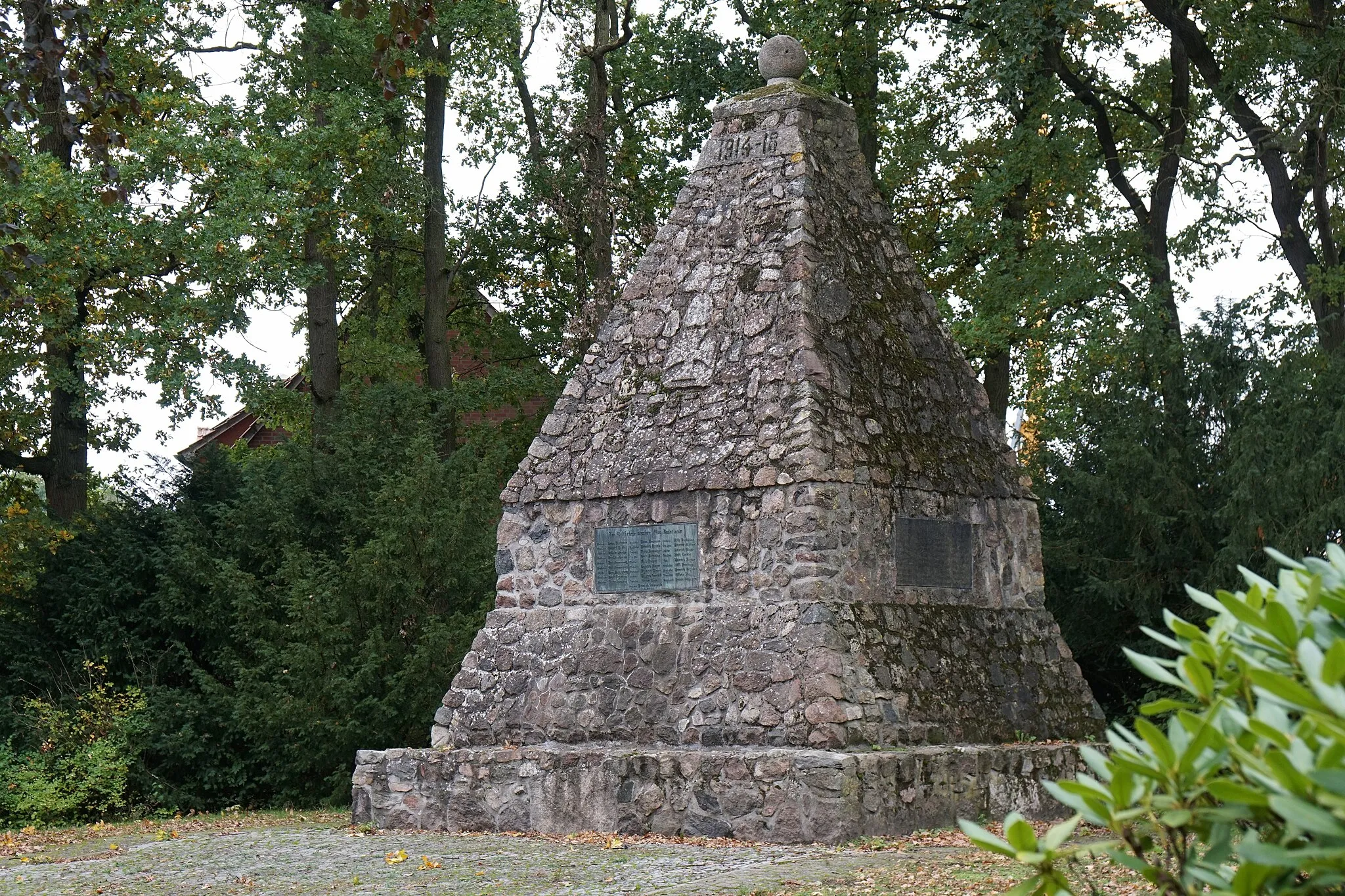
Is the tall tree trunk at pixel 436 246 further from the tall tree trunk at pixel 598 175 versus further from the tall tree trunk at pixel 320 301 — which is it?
the tall tree trunk at pixel 598 175

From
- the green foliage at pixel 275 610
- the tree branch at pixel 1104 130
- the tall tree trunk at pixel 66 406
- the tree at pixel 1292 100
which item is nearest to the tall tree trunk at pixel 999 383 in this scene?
the tree branch at pixel 1104 130

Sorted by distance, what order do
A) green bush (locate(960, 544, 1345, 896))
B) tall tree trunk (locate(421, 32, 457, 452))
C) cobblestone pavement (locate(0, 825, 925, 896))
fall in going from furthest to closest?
1. tall tree trunk (locate(421, 32, 457, 452))
2. cobblestone pavement (locate(0, 825, 925, 896))
3. green bush (locate(960, 544, 1345, 896))

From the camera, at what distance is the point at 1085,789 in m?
2.49

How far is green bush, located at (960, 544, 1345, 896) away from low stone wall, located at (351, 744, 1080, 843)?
22.7 feet

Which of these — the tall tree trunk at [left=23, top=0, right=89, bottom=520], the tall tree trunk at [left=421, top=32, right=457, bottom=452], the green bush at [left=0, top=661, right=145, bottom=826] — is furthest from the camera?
the tall tree trunk at [left=421, top=32, right=457, bottom=452]

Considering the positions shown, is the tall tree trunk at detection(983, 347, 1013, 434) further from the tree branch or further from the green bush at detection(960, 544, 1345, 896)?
the green bush at detection(960, 544, 1345, 896)

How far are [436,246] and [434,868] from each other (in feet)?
52.3

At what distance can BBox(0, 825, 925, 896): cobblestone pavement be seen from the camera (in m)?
7.94

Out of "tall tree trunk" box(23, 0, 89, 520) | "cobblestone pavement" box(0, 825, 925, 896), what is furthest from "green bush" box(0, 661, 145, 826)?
"tall tree trunk" box(23, 0, 89, 520)

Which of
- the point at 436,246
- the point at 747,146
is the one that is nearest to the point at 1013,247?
the point at 436,246

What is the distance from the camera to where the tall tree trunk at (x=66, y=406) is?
1850 centimetres

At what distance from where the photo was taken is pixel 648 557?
1115 cm

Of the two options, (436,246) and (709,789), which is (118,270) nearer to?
(436,246)

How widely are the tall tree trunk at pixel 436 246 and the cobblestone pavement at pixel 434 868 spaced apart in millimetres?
12906
